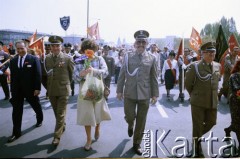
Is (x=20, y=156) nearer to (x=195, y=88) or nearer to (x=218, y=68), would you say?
(x=195, y=88)

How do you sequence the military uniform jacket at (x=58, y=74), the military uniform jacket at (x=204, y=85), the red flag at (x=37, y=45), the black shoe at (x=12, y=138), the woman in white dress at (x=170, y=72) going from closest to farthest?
the military uniform jacket at (x=204, y=85)
the black shoe at (x=12, y=138)
the military uniform jacket at (x=58, y=74)
the red flag at (x=37, y=45)
the woman in white dress at (x=170, y=72)

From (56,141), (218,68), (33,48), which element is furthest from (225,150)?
(33,48)

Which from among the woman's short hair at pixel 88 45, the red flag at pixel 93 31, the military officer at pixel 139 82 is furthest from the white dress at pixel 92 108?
the red flag at pixel 93 31

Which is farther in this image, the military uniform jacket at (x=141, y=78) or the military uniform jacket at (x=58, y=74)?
the military uniform jacket at (x=58, y=74)

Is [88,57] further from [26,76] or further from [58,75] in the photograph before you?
[26,76]

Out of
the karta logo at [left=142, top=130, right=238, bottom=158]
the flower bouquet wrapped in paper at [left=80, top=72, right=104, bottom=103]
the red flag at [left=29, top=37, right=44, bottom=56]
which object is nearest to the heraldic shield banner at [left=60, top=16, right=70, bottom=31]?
the red flag at [left=29, top=37, right=44, bottom=56]

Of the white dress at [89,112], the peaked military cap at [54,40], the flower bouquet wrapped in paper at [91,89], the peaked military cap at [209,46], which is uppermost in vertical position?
the peaked military cap at [54,40]

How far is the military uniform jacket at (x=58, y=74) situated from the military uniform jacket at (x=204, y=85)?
2440 millimetres

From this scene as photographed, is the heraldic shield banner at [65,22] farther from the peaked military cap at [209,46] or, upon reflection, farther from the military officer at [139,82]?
the peaked military cap at [209,46]

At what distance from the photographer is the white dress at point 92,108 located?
488cm

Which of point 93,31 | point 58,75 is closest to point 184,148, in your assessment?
point 58,75

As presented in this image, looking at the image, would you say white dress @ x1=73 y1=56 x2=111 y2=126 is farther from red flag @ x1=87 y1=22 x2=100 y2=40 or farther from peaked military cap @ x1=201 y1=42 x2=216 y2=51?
red flag @ x1=87 y1=22 x2=100 y2=40

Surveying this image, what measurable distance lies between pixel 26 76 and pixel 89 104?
161cm

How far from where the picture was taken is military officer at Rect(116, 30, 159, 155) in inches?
191
